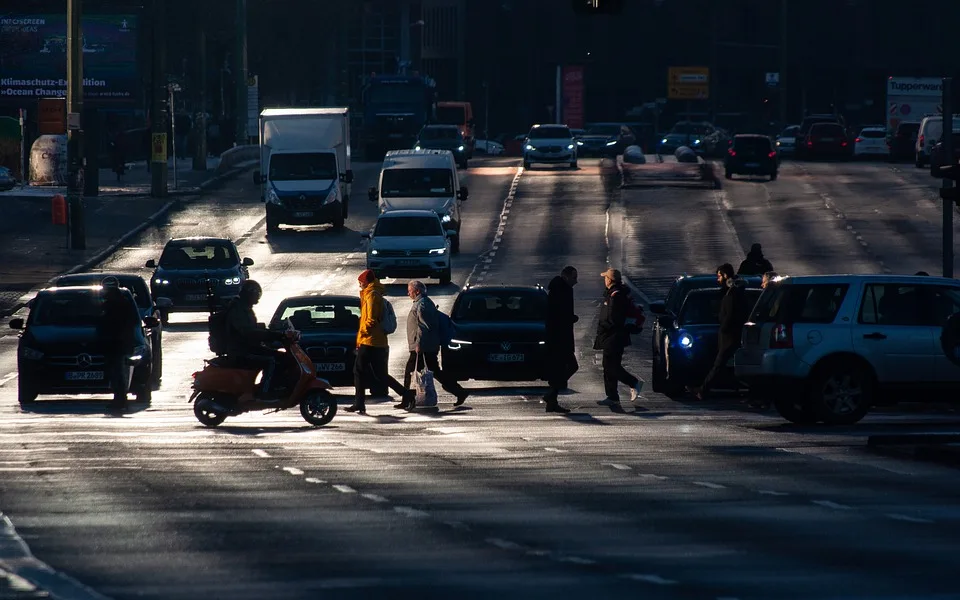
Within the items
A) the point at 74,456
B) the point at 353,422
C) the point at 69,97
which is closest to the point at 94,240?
the point at 69,97

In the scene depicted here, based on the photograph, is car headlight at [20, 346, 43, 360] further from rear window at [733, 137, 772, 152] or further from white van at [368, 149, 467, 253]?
rear window at [733, 137, 772, 152]

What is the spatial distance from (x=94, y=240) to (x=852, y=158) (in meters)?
38.5

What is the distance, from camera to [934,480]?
14328mm

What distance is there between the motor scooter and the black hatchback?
4699 cm

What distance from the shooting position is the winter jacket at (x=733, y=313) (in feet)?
72.4

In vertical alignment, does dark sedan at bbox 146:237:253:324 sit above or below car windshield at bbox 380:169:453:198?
below

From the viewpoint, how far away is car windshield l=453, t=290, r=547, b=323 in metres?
25.7

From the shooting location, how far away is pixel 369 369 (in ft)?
74.9

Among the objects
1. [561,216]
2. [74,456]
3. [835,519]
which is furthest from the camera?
[561,216]

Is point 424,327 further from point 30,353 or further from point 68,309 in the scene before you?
point 68,309

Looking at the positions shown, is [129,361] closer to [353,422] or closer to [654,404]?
[353,422]

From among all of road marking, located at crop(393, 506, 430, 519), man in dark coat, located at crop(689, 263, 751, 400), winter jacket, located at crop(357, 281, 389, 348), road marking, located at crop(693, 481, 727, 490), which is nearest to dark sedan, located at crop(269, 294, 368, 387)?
winter jacket, located at crop(357, 281, 389, 348)

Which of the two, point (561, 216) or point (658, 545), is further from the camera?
point (561, 216)

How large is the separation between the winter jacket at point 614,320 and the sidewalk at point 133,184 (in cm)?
4039
